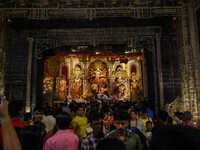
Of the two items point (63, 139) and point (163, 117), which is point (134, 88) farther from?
point (63, 139)

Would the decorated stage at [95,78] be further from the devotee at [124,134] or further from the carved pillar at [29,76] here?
the devotee at [124,134]

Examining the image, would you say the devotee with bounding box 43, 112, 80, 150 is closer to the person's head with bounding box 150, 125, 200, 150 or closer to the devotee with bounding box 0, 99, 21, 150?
the devotee with bounding box 0, 99, 21, 150

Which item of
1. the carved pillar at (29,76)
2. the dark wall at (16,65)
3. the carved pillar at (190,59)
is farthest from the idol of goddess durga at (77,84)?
the carved pillar at (190,59)

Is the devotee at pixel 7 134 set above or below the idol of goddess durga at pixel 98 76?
below

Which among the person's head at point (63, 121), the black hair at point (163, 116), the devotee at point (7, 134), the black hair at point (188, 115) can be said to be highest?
the devotee at point (7, 134)

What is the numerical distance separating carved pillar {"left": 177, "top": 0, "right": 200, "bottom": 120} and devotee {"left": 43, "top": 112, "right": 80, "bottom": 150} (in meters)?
7.17

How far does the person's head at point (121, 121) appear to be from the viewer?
2646 millimetres

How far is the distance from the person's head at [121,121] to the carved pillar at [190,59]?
6.56 meters

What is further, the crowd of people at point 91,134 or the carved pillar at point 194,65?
the carved pillar at point 194,65

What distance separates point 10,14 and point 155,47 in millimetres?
8614

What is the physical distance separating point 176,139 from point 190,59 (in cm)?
869

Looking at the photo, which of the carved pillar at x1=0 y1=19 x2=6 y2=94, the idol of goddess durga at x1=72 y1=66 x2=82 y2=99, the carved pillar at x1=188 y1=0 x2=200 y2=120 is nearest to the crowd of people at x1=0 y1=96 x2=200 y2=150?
the carved pillar at x1=188 y1=0 x2=200 y2=120

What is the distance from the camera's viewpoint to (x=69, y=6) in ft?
33.9

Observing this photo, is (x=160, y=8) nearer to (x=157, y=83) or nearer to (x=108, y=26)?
(x=108, y=26)
